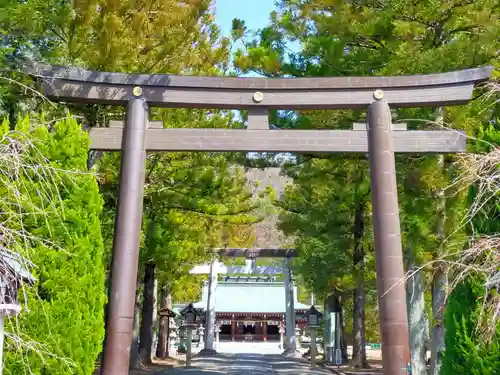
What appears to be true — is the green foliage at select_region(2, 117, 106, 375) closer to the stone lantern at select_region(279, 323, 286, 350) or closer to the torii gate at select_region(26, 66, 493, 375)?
the torii gate at select_region(26, 66, 493, 375)

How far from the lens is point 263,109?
939 cm

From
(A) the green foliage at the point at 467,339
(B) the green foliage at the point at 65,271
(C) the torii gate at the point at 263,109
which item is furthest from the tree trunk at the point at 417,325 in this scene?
(B) the green foliage at the point at 65,271

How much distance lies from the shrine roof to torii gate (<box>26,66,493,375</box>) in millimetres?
31480

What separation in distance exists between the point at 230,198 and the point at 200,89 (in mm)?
8150

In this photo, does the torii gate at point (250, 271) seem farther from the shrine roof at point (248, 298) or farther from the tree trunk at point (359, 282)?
the tree trunk at point (359, 282)

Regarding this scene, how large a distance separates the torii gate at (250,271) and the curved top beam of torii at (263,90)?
1794 cm

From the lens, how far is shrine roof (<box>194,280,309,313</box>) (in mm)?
39625

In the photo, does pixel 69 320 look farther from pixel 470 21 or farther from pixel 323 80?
pixel 470 21

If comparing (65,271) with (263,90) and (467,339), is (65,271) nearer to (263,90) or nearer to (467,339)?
(263,90)

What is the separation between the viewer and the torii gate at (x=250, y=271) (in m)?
29.0

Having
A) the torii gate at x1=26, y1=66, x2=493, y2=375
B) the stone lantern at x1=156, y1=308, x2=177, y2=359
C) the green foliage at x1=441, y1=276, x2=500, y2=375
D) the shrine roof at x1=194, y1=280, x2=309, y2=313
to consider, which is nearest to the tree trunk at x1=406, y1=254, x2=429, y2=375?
the torii gate at x1=26, y1=66, x2=493, y2=375

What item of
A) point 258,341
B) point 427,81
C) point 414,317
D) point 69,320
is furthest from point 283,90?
point 258,341

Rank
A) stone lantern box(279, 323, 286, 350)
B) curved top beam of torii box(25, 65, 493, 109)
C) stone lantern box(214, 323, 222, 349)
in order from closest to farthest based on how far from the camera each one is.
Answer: curved top beam of torii box(25, 65, 493, 109) → stone lantern box(279, 323, 286, 350) → stone lantern box(214, 323, 222, 349)

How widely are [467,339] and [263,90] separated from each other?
197 inches
